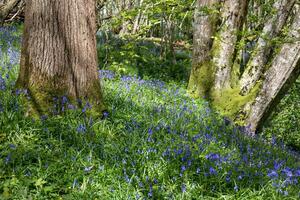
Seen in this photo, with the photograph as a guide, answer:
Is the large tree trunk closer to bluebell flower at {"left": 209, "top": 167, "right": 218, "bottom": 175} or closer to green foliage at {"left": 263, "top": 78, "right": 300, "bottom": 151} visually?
bluebell flower at {"left": 209, "top": 167, "right": 218, "bottom": 175}

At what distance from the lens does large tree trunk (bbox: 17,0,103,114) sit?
4477mm

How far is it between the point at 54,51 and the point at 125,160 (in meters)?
1.78

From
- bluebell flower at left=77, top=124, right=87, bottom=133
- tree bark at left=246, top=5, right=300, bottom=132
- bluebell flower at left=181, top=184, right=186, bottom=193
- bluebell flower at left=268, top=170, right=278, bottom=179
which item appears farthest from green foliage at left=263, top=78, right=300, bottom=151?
bluebell flower at left=181, top=184, right=186, bottom=193

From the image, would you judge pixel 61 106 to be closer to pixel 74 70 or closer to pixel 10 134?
pixel 74 70

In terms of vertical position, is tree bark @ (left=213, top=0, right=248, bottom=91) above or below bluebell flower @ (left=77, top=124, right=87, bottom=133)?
above

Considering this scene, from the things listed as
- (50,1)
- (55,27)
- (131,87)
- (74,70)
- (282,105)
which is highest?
(50,1)

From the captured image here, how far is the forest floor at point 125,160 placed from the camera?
3.35 meters

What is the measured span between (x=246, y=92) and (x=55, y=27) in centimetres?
431

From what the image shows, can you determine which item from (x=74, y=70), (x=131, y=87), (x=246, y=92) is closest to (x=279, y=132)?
(x=246, y=92)

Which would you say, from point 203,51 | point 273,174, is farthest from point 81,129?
point 203,51

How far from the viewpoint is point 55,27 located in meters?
4.50

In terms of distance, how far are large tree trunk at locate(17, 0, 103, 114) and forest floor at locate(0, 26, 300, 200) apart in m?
0.23

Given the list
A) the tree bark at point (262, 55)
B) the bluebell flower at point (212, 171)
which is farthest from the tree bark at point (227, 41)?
the bluebell flower at point (212, 171)

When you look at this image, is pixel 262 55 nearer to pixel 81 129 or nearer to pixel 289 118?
pixel 289 118
